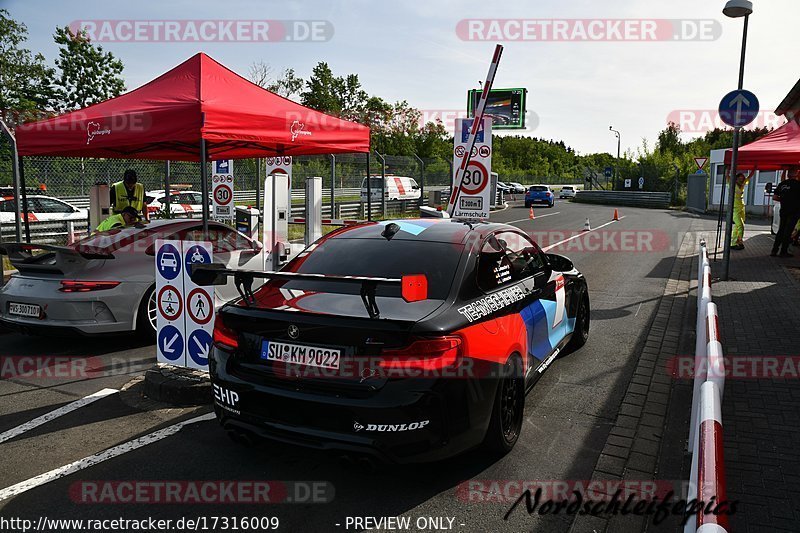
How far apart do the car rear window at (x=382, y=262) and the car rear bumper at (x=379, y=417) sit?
65 cm

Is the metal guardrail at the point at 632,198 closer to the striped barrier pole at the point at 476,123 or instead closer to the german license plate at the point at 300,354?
the striped barrier pole at the point at 476,123

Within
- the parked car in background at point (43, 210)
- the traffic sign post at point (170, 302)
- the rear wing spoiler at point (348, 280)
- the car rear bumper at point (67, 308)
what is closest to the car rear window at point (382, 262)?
the rear wing spoiler at point (348, 280)

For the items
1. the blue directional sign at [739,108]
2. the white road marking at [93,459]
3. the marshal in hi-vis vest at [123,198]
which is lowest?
the white road marking at [93,459]

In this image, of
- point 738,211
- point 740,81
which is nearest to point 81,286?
point 740,81

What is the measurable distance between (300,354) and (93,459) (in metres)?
1.73

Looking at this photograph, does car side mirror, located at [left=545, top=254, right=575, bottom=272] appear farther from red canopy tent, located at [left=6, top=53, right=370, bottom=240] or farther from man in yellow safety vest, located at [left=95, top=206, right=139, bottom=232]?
man in yellow safety vest, located at [left=95, top=206, right=139, bottom=232]

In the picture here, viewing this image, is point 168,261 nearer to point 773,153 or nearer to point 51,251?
point 51,251

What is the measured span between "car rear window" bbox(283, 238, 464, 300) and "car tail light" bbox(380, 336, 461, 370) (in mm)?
451

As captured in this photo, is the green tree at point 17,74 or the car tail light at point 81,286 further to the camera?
the green tree at point 17,74

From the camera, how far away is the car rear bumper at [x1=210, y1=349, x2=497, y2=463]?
3.18m

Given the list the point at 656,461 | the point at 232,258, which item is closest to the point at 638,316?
the point at 656,461

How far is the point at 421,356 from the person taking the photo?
10.6 ft

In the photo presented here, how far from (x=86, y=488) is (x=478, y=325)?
2.50m

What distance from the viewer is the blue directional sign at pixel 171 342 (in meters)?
5.30
